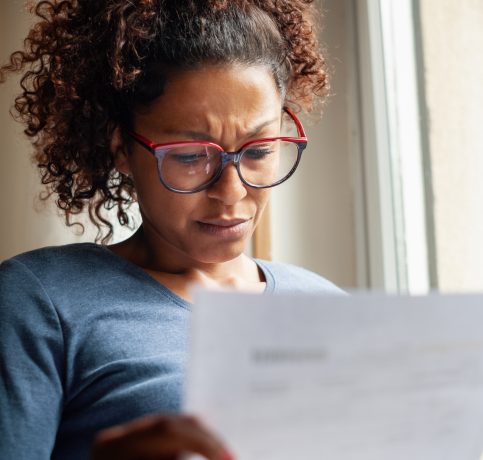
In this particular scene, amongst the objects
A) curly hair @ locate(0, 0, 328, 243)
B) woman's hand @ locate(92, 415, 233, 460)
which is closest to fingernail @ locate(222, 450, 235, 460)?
woman's hand @ locate(92, 415, 233, 460)

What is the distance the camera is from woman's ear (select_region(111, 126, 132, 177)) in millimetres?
1022

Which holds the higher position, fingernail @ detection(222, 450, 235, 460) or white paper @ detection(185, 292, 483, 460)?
white paper @ detection(185, 292, 483, 460)

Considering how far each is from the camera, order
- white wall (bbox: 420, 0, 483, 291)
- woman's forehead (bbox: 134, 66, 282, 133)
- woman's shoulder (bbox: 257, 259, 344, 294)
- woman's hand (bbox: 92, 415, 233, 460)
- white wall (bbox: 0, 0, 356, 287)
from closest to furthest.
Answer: woman's hand (bbox: 92, 415, 233, 460) < woman's forehead (bbox: 134, 66, 282, 133) < woman's shoulder (bbox: 257, 259, 344, 294) < white wall (bbox: 420, 0, 483, 291) < white wall (bbox: 0, 0, 356, 287)

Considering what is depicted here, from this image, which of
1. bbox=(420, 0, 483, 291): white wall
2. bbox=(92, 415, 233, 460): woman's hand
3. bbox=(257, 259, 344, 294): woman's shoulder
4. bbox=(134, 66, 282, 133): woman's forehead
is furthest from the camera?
bbox=(420, 0, 483, 291): white wall

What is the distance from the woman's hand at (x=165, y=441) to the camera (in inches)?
19.5

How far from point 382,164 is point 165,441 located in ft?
3.51

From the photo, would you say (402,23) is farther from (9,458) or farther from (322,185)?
(9,458)

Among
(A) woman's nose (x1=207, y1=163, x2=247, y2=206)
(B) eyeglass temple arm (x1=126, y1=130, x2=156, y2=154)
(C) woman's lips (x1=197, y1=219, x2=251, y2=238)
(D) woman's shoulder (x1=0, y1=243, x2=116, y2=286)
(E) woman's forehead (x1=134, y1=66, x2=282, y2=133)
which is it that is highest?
(E) woman's forehead (x1=134, y1=66, x2=282, y2=133)

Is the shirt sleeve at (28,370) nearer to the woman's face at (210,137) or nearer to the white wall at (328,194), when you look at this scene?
the woman's face at (210,137)

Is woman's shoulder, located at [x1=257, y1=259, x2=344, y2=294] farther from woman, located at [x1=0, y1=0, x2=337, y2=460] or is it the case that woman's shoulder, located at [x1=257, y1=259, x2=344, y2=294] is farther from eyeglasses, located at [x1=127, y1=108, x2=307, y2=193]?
eyeglasses, located at [x1=127, y1=108, x2=307, y2=193]

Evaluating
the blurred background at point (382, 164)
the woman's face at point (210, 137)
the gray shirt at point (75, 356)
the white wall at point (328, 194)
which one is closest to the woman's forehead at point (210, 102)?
the woman's face at point (210, 137)

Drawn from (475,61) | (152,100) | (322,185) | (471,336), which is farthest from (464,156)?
(471,336)

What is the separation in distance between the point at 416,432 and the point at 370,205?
94 centimetres

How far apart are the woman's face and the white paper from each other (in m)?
0.43
